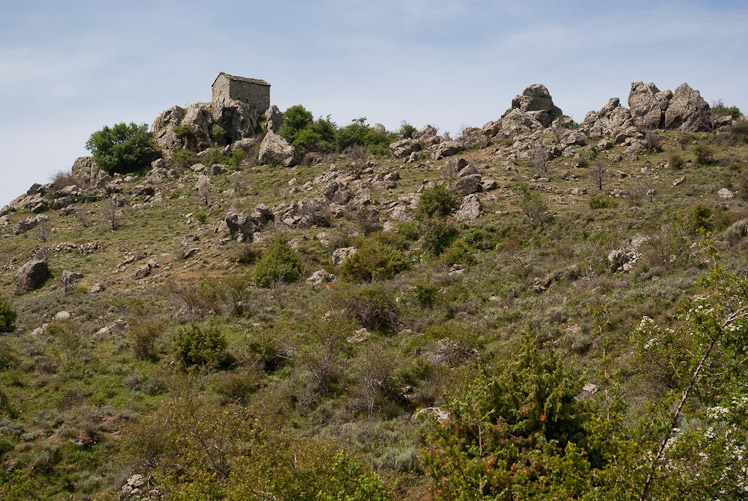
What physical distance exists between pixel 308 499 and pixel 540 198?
27108 mm

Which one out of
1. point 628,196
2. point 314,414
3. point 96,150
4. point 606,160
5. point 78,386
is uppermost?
point 96,150

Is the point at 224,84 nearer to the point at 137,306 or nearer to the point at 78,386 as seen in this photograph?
the point at 137,306

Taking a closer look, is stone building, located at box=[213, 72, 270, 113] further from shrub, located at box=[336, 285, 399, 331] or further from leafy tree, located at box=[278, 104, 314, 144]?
shrub, located at box=[336, 285, 399, 331]

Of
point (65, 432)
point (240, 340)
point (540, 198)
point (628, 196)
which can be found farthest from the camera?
point (540, 198)

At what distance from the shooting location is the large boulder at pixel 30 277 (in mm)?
30484

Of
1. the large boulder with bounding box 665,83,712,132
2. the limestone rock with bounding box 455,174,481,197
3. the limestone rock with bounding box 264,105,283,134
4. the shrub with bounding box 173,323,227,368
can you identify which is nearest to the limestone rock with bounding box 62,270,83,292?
the shrub with bounding box 173,323,227,368

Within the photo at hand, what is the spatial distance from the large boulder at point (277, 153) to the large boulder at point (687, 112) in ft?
123

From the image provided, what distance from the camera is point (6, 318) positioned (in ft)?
70.8

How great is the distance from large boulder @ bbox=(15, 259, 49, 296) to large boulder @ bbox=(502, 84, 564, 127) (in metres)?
46.4

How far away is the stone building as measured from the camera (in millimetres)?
59156

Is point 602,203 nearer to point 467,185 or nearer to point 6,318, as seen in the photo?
point 467,185

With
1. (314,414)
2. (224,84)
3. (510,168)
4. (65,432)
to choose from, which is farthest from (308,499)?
(224,84)

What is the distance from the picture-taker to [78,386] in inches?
584

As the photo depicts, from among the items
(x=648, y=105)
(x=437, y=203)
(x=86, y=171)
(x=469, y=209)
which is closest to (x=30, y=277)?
(x=437, y=203)
